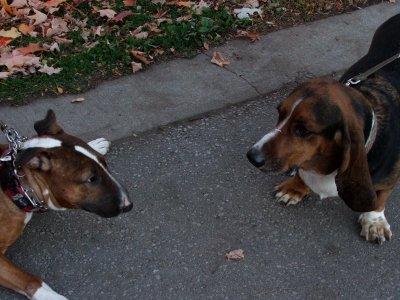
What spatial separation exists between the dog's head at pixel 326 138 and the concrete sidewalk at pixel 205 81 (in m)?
1.57

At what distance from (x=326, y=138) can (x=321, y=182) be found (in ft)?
1.77

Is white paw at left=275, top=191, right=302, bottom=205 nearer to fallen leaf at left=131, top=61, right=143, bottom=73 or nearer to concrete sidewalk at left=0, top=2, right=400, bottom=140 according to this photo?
concrete sidewalk at left=0, top=2, right=400, bottom=140

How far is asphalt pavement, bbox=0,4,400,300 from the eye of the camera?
3.35 meters

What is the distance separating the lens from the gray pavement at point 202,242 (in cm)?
332

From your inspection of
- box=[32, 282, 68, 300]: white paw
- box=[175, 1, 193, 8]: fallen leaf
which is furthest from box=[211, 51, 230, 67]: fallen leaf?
box=[32, 282, 68, 300]: white paw

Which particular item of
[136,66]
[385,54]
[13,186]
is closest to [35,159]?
[13,186]

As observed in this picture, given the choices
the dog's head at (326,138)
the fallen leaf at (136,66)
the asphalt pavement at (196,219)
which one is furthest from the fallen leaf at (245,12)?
the dog's head at (326,138)

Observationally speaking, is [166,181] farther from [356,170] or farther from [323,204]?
[356,170]

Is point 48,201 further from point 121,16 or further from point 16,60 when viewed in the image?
point 121,16

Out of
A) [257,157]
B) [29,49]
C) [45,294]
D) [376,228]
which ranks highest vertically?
[257,157]

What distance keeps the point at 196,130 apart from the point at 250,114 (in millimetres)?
534

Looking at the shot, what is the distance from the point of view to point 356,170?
298cm

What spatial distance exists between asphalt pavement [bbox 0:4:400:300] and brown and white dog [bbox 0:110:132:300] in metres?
0.18

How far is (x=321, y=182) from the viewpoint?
343 centimetres
